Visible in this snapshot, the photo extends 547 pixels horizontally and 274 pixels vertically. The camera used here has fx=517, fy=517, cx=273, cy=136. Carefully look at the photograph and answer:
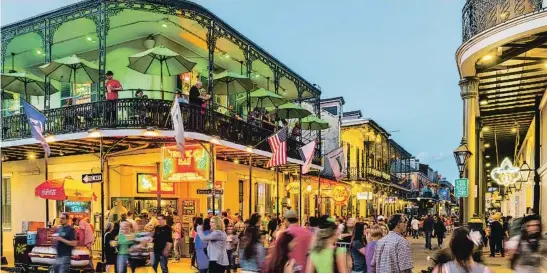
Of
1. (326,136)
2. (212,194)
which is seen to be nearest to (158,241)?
(212,194)

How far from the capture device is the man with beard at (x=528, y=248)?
21.9 ft

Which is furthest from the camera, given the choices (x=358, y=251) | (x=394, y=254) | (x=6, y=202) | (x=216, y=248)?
(x=6, y=202)

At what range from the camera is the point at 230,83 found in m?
19.8

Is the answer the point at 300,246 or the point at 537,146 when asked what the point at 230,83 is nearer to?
the point at 537,146

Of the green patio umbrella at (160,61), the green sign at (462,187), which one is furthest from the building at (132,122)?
the green sign at (462,187)

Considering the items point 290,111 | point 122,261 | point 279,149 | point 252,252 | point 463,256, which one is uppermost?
point 290,111

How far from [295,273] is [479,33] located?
283 inches

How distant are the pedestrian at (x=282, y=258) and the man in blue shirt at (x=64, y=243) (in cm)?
583

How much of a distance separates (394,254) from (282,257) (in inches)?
67.7

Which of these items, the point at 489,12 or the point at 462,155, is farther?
the point at 462,155

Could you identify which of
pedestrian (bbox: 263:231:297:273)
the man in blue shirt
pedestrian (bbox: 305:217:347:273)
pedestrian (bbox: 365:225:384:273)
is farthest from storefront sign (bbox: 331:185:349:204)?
pedestrian (bbox: 263:231:297:273)

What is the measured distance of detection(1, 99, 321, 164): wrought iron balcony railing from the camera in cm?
1559

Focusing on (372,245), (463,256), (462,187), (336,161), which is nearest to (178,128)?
(372,245)

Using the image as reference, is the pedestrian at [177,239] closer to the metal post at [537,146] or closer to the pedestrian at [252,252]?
the pedestrian at [252,252]
